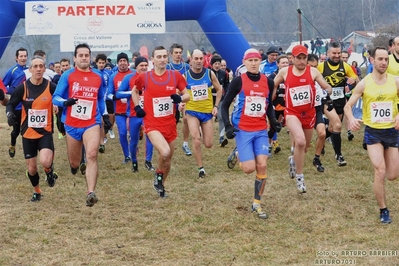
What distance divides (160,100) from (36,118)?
159 cm

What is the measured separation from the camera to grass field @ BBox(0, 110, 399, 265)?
5.68 m

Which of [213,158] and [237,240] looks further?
[213,158]

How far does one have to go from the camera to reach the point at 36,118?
7.94 m

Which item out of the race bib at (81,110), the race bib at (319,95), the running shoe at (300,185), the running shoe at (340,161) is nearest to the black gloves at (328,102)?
the race bib at (319,95)

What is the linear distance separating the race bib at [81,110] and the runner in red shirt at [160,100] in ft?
1.97

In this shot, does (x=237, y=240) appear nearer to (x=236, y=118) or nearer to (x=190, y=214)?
(x=190, y=214)

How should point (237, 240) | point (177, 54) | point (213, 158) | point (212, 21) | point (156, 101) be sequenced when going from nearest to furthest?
point (237, 240)
point (156, 101)
point (177, 54)
point (213, 158)
point (212, 21)

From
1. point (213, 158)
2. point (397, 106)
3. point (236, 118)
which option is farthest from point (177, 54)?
point (397, 106)

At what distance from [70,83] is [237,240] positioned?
2902 mm

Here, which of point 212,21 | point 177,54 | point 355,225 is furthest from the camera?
point 212,21

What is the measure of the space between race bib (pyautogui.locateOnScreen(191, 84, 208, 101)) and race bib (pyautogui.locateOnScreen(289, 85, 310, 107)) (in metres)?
1.95

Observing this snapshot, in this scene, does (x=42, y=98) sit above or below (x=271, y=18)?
below

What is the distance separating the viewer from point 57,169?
35.7 ft

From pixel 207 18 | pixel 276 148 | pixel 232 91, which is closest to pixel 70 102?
pixel 232 91
